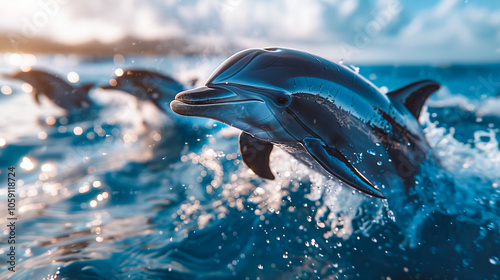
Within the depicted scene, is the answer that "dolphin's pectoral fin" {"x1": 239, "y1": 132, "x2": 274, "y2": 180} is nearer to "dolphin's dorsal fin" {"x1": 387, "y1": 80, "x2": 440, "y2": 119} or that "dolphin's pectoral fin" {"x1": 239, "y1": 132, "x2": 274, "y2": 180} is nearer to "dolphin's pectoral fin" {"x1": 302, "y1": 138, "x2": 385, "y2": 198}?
"dolphin's pectoral fin" {"x1": 302, "y1": 138, "x2": 385, "y2": 198}

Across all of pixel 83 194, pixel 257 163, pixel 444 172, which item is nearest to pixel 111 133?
pixel 83 194

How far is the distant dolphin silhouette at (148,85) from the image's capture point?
27.7 ft

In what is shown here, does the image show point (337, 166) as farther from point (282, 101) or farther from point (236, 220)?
point (236, 220)

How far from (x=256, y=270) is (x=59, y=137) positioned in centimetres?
683

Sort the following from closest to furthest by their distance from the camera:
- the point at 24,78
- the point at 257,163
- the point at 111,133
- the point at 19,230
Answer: the point at 257,163 < the point at 19,230 < the point at 111,133 < the point at 24,78

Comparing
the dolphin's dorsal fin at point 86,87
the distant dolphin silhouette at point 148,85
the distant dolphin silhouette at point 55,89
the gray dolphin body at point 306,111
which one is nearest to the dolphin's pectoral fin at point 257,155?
the gray dolphin body at point 306,111

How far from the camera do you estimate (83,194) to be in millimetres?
4629

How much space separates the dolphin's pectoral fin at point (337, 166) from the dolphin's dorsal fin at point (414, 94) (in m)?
1.30

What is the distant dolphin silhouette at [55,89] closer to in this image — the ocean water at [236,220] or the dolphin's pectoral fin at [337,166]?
the ocean water at [236,220]

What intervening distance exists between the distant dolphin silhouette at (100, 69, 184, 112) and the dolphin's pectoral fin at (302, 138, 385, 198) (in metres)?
6.54

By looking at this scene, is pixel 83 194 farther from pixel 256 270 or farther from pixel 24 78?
pixel 24 78

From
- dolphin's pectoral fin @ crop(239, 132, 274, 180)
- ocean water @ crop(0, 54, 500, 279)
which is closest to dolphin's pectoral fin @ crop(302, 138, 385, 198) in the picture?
dolphin's pectoral fin @ crop(239, 132, 274, 180)

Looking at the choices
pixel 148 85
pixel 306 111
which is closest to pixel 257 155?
pixel 306 111

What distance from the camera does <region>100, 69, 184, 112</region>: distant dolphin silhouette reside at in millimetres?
8445
